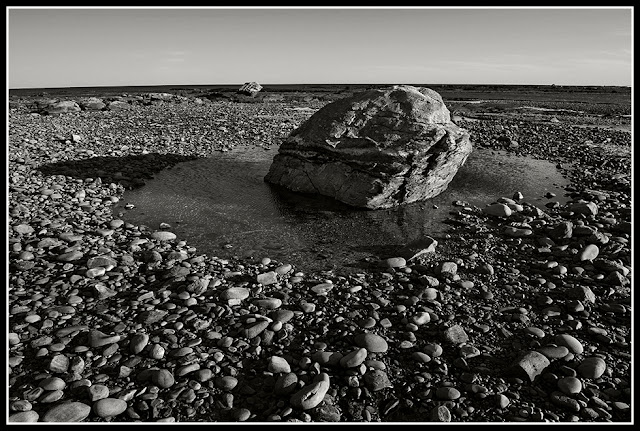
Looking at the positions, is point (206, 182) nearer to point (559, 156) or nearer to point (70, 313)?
point (70, 313)

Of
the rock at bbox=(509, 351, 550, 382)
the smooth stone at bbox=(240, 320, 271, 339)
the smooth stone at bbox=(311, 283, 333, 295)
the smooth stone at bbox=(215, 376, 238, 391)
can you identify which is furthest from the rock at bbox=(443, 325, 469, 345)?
the smooth stone at bbox=(215, 376, 238, 391)

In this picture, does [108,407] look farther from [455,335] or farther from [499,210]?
[499,210]

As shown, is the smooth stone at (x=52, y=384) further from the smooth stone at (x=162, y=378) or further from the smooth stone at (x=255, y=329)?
the smooth stone at (x=255, y=329)

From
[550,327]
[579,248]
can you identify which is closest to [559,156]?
[579,248]

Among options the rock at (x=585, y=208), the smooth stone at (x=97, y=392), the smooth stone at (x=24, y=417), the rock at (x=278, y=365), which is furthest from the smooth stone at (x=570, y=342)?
the smooth stone at (x=24, y=417)

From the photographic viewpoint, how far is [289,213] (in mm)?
9570

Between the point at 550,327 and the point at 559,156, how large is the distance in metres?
13.2

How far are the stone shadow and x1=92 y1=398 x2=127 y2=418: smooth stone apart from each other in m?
8.06

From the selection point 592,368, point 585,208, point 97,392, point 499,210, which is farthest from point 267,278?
point 585,208

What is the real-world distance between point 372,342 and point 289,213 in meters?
5.24

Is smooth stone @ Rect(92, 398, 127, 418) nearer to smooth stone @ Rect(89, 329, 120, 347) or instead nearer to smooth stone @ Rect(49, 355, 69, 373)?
smooth stone @ Rect(49, 355, 69, 373)

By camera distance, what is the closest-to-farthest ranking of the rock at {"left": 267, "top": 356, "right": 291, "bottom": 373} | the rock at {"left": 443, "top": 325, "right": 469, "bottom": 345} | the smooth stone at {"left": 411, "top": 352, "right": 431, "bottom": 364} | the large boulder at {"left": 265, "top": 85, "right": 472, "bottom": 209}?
the rock at {"left": 267, "top": 356, "right": 291, "bottom": 373} → the smooth stone at {"left": 411, "top": 352, "right": 431, "bottom": 364} → the rock at {"left": 443, "top": 325, "right": 469, "bottom": 345} → the large boulder at {"left": 265, "top": 85, "right": 472, "bottom": 209}

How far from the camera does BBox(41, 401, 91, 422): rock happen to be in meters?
3.64

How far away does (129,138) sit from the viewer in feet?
55.4
